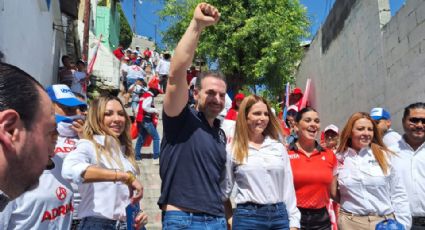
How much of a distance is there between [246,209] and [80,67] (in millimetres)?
9330

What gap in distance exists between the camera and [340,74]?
10.9 m

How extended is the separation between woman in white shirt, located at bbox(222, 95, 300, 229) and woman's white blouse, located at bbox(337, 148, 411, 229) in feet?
2.70

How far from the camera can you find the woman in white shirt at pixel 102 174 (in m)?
2.70

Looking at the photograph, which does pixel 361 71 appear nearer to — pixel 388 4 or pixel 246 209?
pixel 388 4

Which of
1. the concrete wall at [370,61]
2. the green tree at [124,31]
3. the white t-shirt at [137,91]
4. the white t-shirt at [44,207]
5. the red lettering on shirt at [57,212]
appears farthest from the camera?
the green tree at [124,31]

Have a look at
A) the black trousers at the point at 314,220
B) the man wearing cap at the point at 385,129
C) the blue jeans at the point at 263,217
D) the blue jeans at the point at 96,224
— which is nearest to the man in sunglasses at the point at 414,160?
the man wearing cap at the point at 385,129

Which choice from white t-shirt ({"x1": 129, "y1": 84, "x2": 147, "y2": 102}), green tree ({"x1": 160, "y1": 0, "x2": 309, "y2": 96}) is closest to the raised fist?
white t-shirt ({"x1": 129, "y1": 84, "x2": 147, "y2": 102})

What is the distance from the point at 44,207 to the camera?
2357mm

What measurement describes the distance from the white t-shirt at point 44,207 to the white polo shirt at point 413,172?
3.14 meters

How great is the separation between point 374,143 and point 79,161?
2.81 meters

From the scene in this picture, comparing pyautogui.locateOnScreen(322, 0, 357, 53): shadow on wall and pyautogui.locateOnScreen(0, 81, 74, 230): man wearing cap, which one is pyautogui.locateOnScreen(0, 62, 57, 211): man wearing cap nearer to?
pyautogui.locateOnScreen(0, 81, 74, 230): man wearing cap

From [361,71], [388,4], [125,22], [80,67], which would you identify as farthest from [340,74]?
[125,22]

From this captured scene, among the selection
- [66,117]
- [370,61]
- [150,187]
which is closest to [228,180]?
[66,117]

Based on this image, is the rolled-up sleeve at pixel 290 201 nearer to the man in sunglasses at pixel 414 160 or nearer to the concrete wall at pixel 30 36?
the man in sunglasses at pixel 414 160
